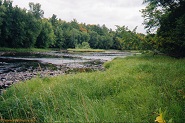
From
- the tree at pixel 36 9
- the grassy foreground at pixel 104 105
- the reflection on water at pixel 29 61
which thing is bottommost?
the reflection on water at pixel 29 61

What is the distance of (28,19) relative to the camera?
68.9 meters

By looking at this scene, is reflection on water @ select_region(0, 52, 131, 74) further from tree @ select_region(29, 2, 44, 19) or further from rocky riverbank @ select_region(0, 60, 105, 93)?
tree @ select_region(29, 2, 44, 19)

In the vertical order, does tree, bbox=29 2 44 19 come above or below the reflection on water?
above

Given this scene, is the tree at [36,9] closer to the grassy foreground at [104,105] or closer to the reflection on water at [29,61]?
the reflection on water at [29,61]

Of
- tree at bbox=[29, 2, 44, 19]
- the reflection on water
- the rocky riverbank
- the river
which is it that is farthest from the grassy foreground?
tree at bbox=[29, 2, 44, 19]

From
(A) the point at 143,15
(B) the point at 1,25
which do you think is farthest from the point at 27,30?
(A) the point at 143,15

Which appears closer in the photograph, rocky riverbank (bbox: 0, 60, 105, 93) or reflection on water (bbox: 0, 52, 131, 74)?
rocky riverbank (bbox: 0, 60, 105, 93)

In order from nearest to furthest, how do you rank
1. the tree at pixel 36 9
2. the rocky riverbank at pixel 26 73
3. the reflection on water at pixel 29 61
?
the rocky riverbank at pixel 26 73 < the reflection on water at pixel 29 61 < the tree at pixel 36 9

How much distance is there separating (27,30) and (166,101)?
2670 inches

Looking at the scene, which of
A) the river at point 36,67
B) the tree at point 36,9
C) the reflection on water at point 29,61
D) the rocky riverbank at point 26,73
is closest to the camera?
the rocky riverbank at point 26,73

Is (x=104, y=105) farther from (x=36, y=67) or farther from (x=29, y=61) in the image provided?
(x=29, y=61)

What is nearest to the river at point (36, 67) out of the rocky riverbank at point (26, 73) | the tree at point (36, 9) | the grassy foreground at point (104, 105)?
the rocky riverbank at point (26, 73)

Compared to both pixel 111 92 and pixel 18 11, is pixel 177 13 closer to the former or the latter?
pixel 111 92

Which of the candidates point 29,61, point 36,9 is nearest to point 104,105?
point 29,61
